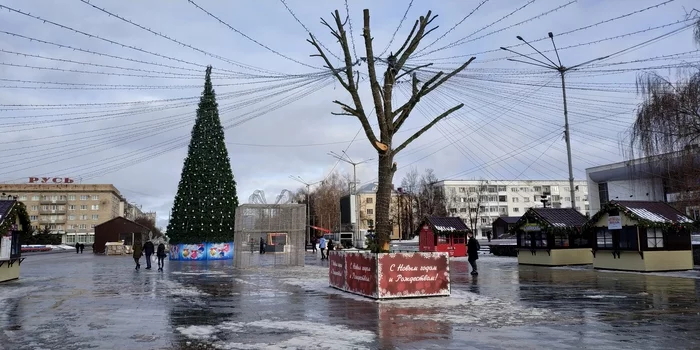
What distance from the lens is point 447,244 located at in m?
37.6

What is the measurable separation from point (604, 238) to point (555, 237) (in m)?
3.38

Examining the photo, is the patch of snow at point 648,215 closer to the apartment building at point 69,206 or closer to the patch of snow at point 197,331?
the patch of snow at point 197,331

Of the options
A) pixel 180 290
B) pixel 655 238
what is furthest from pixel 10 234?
pixel 655 238

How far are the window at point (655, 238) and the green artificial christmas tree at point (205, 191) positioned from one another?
27.5 metres

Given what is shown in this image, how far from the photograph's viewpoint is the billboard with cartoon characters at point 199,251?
38.7m

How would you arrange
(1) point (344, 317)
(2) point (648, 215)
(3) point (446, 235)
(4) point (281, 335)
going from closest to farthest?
1. (4) point (281, 335)
2. (1) point (344, 317)
3. (2) point (648, 215)
4. (3) point (446, 235)

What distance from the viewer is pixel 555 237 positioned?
92.1 ft

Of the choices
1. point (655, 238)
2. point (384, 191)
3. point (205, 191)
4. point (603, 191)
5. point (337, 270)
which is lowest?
point (337, 270)

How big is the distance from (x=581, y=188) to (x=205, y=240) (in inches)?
3972

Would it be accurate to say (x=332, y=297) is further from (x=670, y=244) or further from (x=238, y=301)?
(x=670, y=244)

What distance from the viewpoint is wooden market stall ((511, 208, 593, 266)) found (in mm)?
27250

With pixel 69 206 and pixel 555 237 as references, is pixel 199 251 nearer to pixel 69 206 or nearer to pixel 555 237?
pixel 555 237

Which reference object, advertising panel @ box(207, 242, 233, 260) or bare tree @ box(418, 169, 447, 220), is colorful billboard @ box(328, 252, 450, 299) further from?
bare tree @ box(418, 169, 447, 220)

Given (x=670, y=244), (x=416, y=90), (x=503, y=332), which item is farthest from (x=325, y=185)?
(x=503, y=332)
